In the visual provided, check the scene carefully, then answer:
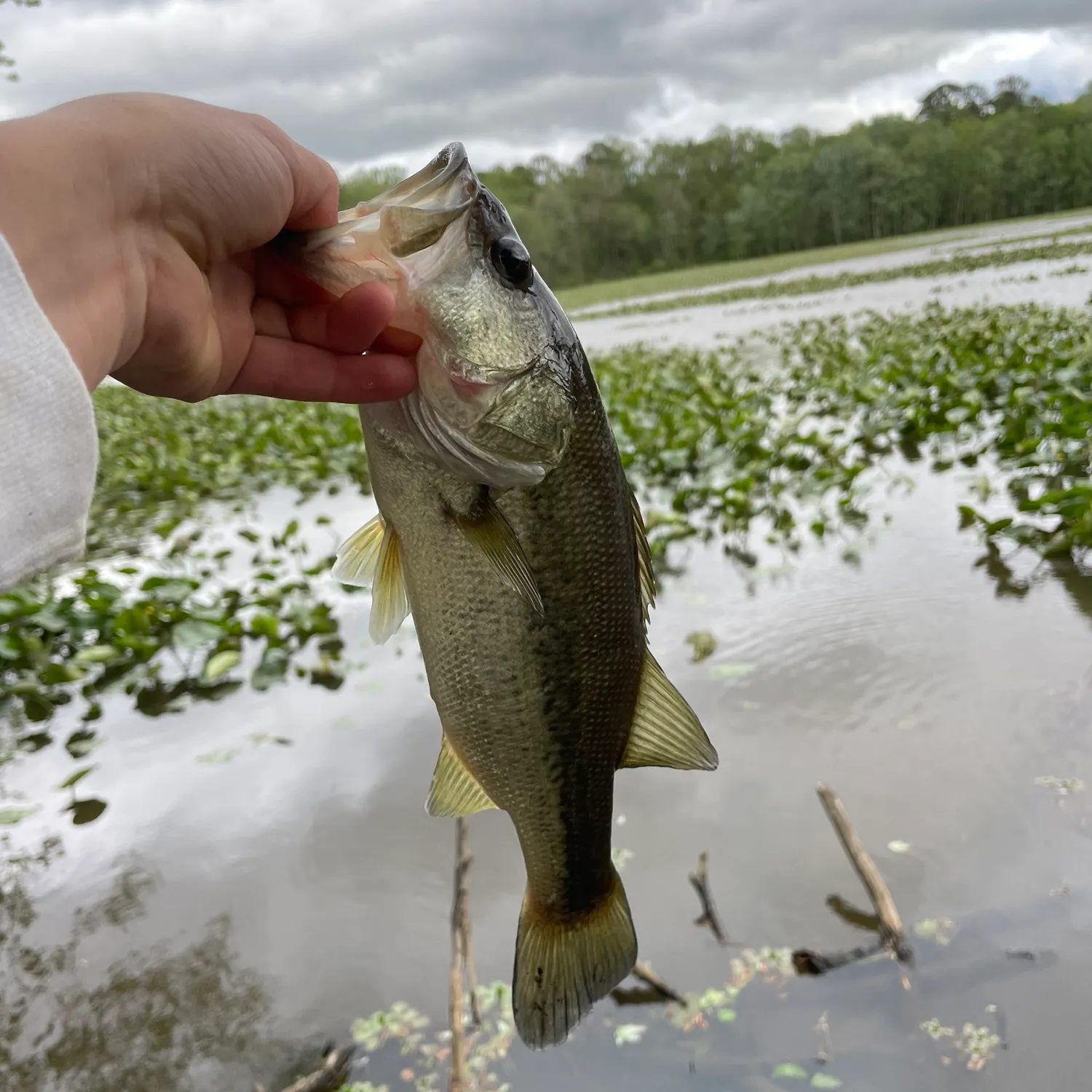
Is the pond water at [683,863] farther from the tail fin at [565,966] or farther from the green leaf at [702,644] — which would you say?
the tail fin at [565,966]

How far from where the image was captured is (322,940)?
2781 mm

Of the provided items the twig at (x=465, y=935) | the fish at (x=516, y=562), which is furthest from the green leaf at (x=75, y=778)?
the fish at (x=516, y=562)

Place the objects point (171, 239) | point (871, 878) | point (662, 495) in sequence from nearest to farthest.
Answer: point (171, 239) < point (871, 878) < point (662, 495)

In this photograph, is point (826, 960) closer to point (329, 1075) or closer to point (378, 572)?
point (329, 1075)

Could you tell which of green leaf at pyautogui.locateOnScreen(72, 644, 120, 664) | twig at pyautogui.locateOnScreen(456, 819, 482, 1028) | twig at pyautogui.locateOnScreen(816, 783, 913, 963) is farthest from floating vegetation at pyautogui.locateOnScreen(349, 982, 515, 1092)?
green leaf at pyautogui.locateOnScreen(72, 644, 120, 664)

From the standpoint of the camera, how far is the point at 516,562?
4.66ft

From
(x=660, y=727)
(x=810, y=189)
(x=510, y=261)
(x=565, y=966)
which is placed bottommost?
(x=565, y=966)

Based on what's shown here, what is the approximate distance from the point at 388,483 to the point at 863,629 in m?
3.08

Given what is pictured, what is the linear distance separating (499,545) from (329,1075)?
1673mm

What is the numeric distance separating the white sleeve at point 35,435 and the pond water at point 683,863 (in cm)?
178

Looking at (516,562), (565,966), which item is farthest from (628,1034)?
(516,562)

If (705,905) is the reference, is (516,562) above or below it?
above

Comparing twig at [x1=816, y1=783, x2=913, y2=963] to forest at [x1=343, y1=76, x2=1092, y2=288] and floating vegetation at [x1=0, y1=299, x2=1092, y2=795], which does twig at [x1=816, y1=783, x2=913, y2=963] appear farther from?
forest at [x1=343, y1=76, x2=1092, y2=288]

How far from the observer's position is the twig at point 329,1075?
2215mm
